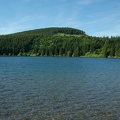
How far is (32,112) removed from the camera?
2078 centimetres

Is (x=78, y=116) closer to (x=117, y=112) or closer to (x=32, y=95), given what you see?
(x=117, y=112)

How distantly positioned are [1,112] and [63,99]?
27.1 feet

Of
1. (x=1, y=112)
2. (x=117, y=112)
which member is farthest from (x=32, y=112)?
(x=117, y=112)

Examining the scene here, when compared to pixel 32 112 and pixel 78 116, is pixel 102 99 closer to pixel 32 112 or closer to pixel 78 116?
pixel 78 116

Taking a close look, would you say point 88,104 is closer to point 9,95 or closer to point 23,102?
point 23,102

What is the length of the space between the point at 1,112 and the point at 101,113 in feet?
30.3

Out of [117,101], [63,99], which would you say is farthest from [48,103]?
[117,101]

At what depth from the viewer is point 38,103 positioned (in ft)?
79.0

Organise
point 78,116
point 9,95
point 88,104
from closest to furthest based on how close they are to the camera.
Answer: point 78,116 → point 88,104 → point 9,95

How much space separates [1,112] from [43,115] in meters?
3.88

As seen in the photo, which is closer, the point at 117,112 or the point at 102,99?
the point at 117,112

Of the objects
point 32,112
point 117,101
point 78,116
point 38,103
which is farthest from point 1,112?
point 117,101

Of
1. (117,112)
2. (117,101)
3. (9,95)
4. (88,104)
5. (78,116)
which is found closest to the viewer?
(78,116)

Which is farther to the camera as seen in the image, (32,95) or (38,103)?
(32,95)
